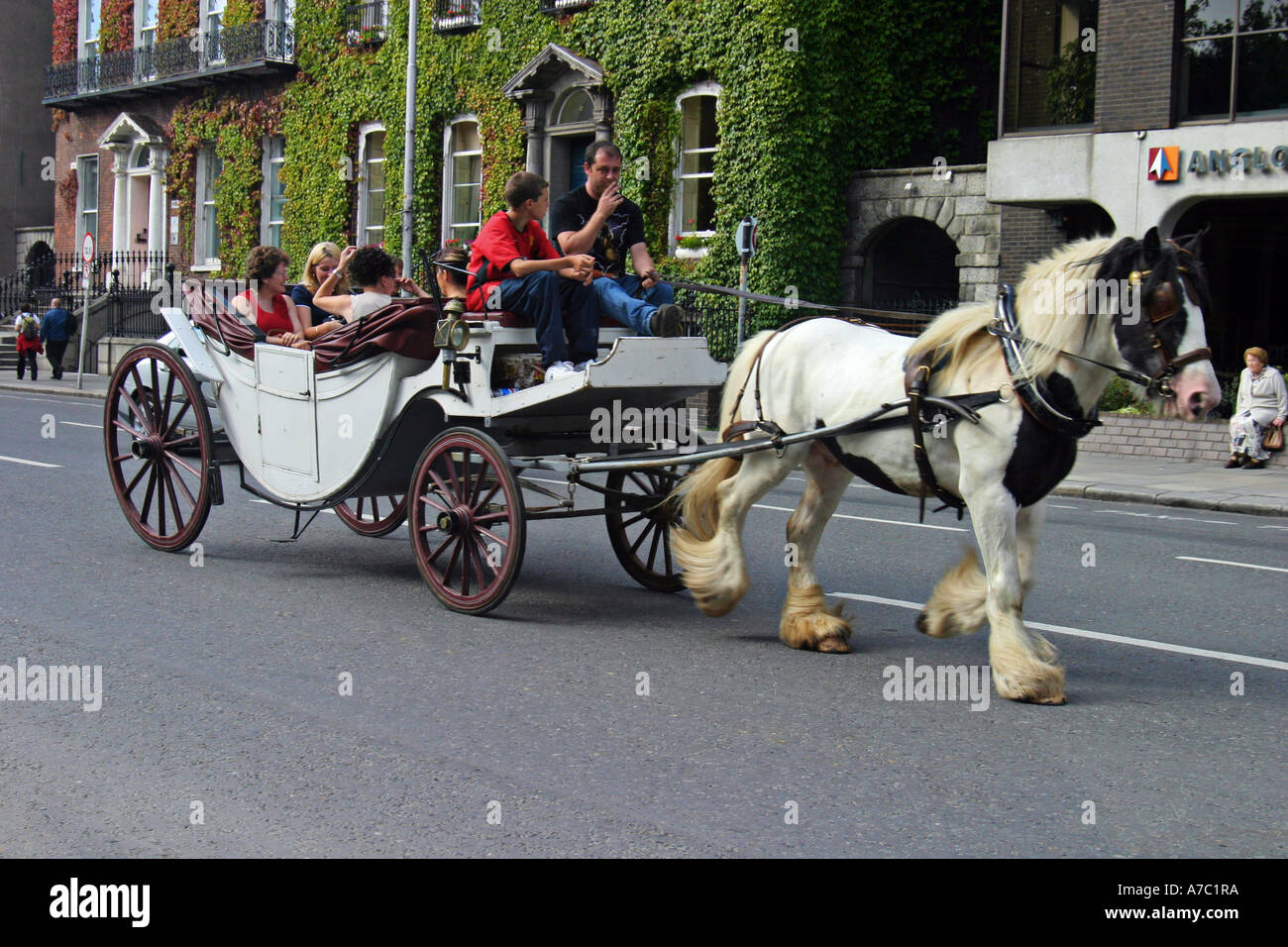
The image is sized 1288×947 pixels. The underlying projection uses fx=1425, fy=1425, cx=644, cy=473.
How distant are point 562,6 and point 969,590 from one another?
23.5 meters

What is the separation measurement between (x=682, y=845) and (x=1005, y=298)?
3171 millimetres

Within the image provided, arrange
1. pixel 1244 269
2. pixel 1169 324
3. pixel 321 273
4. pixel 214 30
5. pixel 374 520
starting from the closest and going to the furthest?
pixel 1169 324, pixel 374 520, pixel 321 273, pixel 1244 269, pixel 214 30

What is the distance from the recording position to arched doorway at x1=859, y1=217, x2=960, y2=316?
24.8 m

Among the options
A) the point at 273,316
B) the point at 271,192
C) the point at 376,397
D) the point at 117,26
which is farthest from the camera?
the point at 117,26

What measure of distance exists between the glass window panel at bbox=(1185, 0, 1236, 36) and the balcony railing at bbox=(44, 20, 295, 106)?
2168 centimetres

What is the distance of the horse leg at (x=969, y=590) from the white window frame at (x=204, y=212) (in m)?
33.6

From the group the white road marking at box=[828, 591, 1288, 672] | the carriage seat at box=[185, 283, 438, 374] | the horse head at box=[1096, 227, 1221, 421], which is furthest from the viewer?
the carriage seat at box=[185, 283, 438, 374]

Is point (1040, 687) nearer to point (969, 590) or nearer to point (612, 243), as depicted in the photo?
point (969, 590)

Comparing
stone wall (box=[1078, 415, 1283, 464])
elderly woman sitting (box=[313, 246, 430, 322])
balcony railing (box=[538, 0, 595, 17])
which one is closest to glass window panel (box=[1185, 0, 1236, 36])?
stone wall (box=[1078, 415, 1283, 464])

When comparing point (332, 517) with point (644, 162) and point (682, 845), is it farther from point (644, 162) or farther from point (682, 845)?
point (644, 162)

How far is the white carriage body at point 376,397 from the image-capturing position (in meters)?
7.39

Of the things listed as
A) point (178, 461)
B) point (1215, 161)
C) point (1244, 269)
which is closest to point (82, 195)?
point (1244, 269)

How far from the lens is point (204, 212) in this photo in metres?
37.4

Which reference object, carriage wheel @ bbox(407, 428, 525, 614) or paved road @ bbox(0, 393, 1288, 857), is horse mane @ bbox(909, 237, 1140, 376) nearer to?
paved road @ bbox(0, 393, 1288, 857)
